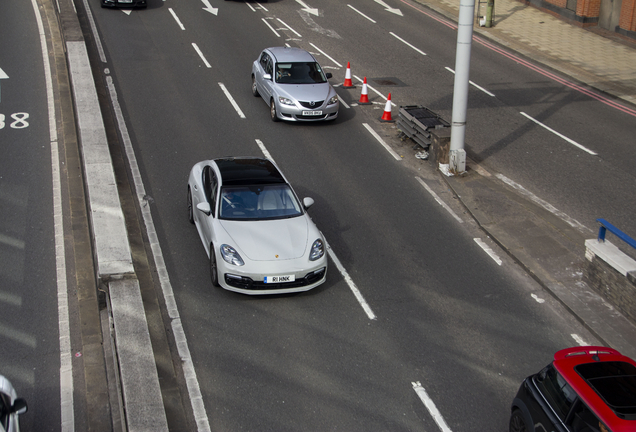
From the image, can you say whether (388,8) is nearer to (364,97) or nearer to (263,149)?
(364,97)

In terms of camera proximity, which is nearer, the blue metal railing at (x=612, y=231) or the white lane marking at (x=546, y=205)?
the blue metal railing at (x=612, y=231)

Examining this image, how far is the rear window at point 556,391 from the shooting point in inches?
233

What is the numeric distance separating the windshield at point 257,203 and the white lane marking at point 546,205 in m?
5.57

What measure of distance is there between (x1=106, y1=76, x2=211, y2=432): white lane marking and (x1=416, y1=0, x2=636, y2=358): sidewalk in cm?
578

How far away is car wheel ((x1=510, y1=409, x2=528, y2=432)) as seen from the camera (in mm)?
6645

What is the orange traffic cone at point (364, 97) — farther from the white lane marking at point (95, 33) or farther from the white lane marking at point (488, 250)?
the white lane marking at point (95, 33)

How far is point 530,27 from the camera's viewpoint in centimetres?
2730

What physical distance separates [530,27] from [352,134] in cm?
1542

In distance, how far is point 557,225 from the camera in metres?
11.8

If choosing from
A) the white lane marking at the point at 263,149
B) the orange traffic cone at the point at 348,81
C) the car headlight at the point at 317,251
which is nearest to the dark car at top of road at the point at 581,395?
the car headlight at the point at 317,251

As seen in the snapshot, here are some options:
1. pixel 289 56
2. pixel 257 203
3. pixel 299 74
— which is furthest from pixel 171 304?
pixel 289 56

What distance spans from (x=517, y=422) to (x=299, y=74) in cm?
1237

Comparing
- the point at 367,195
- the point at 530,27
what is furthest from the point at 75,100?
the point at 530,27

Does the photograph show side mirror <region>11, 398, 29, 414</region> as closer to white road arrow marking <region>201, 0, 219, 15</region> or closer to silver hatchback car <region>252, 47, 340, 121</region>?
silver hatchback car <region>252, 47, 340, 121</region>
